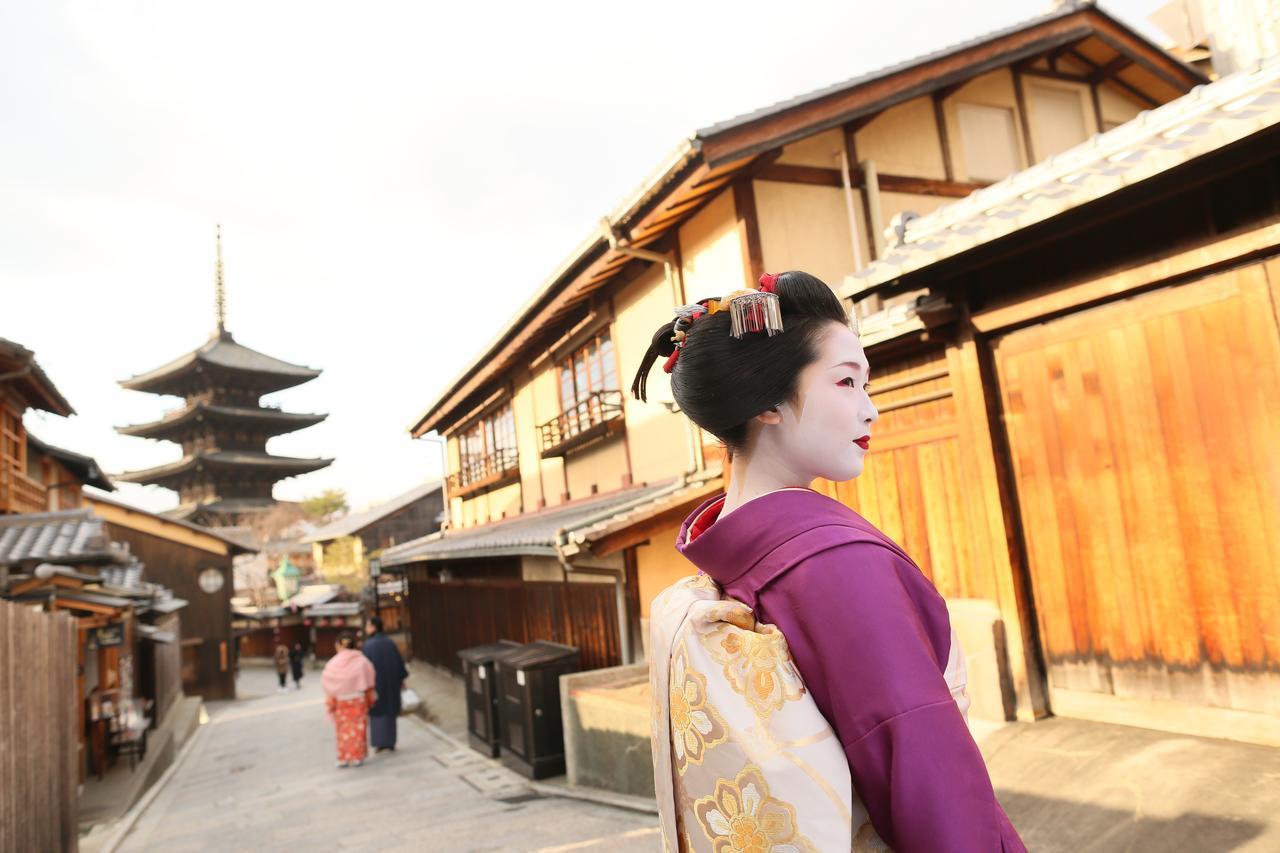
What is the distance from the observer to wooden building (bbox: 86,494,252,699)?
22469 mm

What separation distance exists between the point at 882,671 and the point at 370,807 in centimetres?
844

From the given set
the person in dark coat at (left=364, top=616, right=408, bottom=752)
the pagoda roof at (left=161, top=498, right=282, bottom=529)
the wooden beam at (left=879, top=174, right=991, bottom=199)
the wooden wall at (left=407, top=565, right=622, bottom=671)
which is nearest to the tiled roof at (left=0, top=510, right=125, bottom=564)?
the person in dark coat at (left=364, top=616, right=408, bottom=752)

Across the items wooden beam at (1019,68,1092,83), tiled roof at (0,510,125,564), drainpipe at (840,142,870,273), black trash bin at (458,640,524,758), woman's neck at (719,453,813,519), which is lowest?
black trash bin at (458,640,524,758)

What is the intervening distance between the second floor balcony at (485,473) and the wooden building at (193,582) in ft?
26.5

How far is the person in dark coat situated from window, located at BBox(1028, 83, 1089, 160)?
11.2 meters

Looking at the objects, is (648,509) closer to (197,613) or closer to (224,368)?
(197,613)

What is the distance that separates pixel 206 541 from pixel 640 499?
19.7 metres

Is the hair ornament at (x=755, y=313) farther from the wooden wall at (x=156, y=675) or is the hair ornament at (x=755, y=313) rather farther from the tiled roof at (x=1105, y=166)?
the wooden wall at (x=156, y=675)

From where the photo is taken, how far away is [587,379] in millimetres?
12242

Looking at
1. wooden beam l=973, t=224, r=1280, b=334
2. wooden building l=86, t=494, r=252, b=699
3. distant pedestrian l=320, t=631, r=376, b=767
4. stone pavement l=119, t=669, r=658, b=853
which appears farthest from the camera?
wooden building l=86, t=494, r=252, b=699

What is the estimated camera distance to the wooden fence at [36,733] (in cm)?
503

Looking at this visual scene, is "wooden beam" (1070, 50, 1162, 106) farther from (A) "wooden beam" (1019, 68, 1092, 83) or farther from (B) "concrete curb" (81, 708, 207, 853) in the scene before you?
(B) "concrete curb" (81, 708, 207, 853)

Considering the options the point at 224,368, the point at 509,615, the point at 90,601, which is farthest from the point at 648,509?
the point at 224,368

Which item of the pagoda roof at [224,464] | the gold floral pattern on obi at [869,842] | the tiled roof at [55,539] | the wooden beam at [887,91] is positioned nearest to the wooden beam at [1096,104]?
the wooden beam at [887,91]
